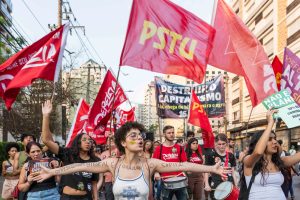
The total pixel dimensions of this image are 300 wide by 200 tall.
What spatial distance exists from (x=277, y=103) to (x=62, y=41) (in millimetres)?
4064

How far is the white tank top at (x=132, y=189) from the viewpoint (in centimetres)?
409

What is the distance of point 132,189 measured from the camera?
162 inches

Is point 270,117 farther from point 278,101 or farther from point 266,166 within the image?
point 278,101

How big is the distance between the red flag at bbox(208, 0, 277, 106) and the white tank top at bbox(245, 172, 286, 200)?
2884mm

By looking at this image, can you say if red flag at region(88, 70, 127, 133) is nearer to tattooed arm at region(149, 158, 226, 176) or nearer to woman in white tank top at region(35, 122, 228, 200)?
woman in white tank top at region(35, 122, 228, 200)

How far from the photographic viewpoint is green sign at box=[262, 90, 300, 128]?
17.3 feet

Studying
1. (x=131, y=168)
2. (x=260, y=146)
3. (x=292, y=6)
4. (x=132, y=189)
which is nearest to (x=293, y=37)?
(x=292, y=6)

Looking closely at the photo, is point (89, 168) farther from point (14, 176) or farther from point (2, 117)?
point (2, 117)

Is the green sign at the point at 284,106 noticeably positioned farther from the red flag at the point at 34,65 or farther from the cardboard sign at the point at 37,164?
the red flag at the point at 34,65

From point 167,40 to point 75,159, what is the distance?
259cm

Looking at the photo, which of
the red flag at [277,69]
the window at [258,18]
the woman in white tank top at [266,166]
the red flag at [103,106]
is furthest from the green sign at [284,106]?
the window at [258,18]

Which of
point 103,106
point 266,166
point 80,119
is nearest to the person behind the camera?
point 266,166

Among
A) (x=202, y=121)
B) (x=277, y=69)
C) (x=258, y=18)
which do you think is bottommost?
(x=202, y=121)

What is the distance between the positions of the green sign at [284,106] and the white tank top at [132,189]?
189 cm
